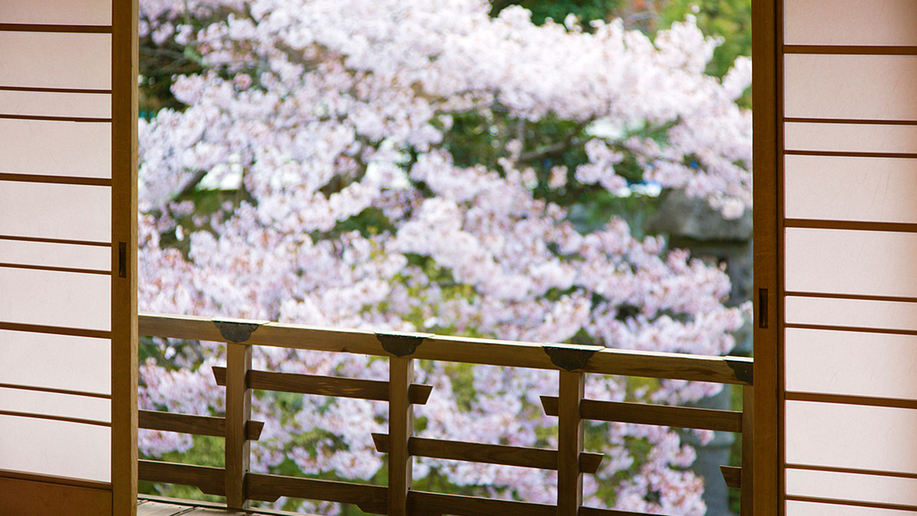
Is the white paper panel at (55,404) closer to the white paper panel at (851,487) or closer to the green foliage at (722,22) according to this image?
the white paper panel at (851,487)

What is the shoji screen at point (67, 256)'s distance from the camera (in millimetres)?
2562

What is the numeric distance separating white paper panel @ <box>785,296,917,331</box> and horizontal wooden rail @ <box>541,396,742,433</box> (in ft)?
2.45

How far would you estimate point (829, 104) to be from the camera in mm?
2164

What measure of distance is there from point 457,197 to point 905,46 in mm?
3325

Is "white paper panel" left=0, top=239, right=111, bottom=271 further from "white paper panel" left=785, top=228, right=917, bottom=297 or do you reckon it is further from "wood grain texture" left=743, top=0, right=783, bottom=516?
"white paper panel" left=785, top=228, right=917, bottom=297

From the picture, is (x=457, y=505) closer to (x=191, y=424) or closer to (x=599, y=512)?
(x=599, y=512)

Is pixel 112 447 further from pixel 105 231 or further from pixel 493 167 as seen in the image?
pixel 493 167

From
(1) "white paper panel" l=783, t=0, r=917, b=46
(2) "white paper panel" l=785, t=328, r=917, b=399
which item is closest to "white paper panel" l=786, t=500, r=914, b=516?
(2) "white paper panel" l=785, t=328, r=917, b=399

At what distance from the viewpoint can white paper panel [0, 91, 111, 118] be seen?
2604 millimetres

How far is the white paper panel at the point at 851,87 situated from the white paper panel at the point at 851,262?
1.07 feet

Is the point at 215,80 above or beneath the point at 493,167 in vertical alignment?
above

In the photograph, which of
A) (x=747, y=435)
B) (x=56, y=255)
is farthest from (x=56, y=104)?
(x=747, y=435)

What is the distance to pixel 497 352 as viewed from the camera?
9.97 ft

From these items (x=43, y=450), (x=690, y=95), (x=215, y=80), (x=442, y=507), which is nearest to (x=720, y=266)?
(x=690, y=95)
